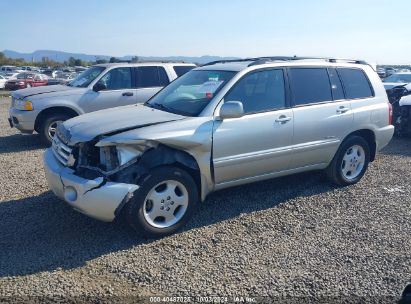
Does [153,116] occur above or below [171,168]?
above

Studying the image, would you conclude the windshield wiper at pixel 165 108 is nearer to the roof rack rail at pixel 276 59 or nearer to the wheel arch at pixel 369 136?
the roof rack rail at pixel 276 59

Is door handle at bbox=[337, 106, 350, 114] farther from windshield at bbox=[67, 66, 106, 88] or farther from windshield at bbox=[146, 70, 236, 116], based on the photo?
windshield at bbox=[67, 66, 106, 88]

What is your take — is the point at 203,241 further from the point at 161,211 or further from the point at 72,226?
the point at 72,226

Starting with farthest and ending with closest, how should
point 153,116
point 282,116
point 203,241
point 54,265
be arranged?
point 282,116 < point 153,116 < point 203,241 < point 54,265

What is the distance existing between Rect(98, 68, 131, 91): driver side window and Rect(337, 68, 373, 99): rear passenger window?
196 inches

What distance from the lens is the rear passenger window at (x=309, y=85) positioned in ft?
16.7

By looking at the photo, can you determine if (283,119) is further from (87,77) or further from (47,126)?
(87,77)

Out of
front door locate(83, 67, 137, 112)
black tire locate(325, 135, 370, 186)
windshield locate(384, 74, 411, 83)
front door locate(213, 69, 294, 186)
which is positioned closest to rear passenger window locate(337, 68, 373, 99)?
black tire locate(325, 135, 370, 186)

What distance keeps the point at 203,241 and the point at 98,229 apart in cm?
117

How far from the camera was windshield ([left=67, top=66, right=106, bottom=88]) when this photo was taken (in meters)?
8.84

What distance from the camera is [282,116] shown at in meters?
4.80

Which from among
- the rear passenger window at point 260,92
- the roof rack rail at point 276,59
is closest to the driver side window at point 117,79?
the roof rack rail at point 276,59

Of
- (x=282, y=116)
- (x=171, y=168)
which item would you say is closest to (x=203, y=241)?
(x=171, y=168)

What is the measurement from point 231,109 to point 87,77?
5821 mm
